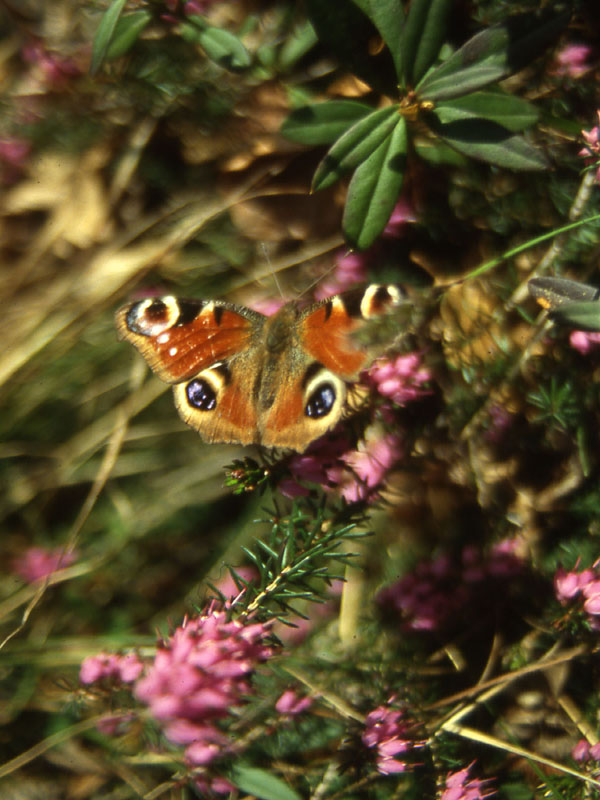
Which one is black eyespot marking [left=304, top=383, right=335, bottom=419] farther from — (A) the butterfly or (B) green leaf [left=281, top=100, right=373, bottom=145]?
(B) green leaf [left=281, top=100, right=373, bottom=145]

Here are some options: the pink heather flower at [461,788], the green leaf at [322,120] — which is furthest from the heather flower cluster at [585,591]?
the green leaf at [322,120]

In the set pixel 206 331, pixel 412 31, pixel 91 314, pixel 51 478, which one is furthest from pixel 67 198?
pixel 412 31

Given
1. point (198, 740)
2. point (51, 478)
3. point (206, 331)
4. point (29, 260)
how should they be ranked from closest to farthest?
point (198, 740), point (206, 331), point (51, 478), point (29, 260)

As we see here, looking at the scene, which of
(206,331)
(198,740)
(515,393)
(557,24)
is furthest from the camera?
(515,393)

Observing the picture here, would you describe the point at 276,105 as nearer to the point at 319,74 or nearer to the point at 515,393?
the point at 319,74

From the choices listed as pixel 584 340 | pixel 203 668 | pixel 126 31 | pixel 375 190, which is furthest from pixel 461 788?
pixel 126 31

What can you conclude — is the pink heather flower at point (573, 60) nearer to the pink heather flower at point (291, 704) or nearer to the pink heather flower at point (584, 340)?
the pink heather flower at point (584, 340)
